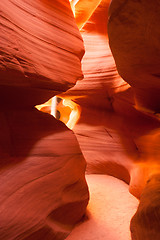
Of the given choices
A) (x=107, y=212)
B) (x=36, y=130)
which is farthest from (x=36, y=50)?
(x=107, y=212)

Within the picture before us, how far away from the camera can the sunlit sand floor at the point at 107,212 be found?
2.06 metres

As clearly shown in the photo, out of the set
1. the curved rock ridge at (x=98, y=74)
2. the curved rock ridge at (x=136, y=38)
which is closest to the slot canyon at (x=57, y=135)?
the curved rock ridge at (x=136, y=38)

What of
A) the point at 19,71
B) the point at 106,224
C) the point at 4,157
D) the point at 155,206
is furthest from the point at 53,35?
the point at 106,224

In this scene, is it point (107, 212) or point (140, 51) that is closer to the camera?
point (140, 51)

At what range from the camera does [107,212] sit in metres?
2.54

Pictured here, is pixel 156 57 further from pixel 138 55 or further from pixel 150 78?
pixel 150 78

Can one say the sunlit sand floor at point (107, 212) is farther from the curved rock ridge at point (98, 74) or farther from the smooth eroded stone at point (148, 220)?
the curved rock ridge at point (98, 74)

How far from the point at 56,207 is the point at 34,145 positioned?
638mm

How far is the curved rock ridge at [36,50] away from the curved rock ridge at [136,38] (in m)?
0.66

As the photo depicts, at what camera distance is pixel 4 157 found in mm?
1830

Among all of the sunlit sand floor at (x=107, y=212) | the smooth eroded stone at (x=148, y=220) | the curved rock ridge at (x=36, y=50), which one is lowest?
the sunlit sand floor at (x=107, y=212)

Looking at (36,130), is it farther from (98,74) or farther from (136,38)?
(98,74)

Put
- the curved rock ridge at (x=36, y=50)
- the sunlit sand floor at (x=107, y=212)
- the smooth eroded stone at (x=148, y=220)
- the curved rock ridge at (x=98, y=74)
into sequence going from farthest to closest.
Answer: the curved rock ridge at (x=98, y=74) → the sunlit sand floor at (x=107, y=212) → the curved rock ridge at (x=36, y=50) → the smooth eroded stone at (x=148, y=220)

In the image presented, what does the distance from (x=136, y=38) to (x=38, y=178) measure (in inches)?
60.5
